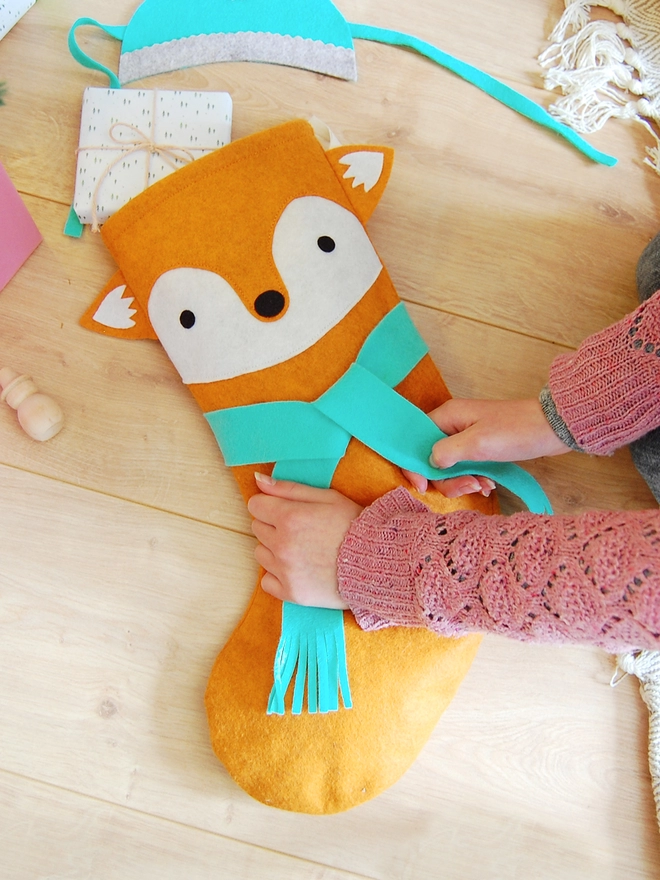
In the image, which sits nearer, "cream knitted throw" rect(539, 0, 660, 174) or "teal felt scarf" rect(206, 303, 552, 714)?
"teal felt scarf" rect(206, 303, 552, 714)

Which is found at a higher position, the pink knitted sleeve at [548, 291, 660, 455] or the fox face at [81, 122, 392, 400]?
the pink knitted sleeve at [548, 291, 660, 455]

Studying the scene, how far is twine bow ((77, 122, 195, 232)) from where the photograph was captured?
2.64 ft

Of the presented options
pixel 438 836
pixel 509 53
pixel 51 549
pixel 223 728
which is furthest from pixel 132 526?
pixel 509 53

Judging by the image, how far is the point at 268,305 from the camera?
2.38 ft

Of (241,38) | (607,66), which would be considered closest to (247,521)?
(241,38)

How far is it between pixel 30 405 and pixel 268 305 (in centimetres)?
29

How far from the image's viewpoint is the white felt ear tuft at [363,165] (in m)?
0.79

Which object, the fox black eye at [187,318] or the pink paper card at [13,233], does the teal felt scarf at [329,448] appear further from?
the pink paper card at [13,233]

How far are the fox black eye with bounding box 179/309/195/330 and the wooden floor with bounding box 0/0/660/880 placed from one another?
0.09 meters

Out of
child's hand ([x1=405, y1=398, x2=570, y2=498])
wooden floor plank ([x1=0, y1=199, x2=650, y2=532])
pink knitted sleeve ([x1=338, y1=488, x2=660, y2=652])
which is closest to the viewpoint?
pink knitted sleeve ([x1=338, y1=488, x2=660, y2=652])

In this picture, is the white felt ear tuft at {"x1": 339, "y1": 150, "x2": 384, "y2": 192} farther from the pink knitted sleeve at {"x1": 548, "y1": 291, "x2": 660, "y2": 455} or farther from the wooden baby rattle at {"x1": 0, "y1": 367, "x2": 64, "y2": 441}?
the wooden baby rattle at {"x1": 0, "y1": 367, "x2": 64, "y2": 441}

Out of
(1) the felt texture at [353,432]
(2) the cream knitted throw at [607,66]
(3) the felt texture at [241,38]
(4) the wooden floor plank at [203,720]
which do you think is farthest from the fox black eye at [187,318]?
(2) the cream knitted throw at [607,66]

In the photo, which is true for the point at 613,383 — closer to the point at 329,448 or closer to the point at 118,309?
the point at 329,448

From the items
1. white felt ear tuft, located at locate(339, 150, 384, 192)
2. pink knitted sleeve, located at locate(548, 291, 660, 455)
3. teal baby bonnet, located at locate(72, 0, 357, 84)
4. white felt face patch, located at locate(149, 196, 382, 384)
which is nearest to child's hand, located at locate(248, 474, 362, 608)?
white felt face patch, located at locate(149, 196, 382, 384)
